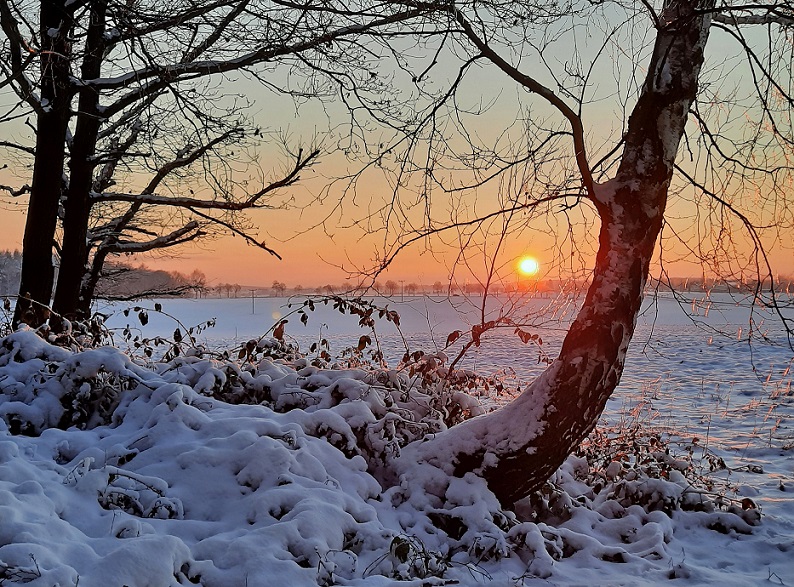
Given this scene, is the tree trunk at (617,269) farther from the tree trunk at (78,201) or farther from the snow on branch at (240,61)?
the tree trunk at (78,201)

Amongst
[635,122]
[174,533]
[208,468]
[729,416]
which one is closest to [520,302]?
[635,122]

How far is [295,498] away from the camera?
340cm

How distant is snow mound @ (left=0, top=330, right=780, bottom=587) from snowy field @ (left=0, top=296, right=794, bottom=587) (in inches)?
0.5

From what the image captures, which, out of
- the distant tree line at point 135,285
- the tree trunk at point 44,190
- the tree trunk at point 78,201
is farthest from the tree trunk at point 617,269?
the distant tree line at point 135,285

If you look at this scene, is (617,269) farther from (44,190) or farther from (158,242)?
(158,242)

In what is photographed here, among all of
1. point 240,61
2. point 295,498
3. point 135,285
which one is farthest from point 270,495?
point 135,285

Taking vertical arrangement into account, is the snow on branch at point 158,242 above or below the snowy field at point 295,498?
above

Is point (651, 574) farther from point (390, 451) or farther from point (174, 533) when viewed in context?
point (174, 533)

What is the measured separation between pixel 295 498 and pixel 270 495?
15 cm

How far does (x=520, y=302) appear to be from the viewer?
474 centimetres

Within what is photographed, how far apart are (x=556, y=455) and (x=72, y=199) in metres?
7.30

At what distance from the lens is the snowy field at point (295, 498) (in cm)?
280

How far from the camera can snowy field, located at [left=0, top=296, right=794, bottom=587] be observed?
2799 mm

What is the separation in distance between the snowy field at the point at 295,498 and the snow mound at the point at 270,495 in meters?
0.01
